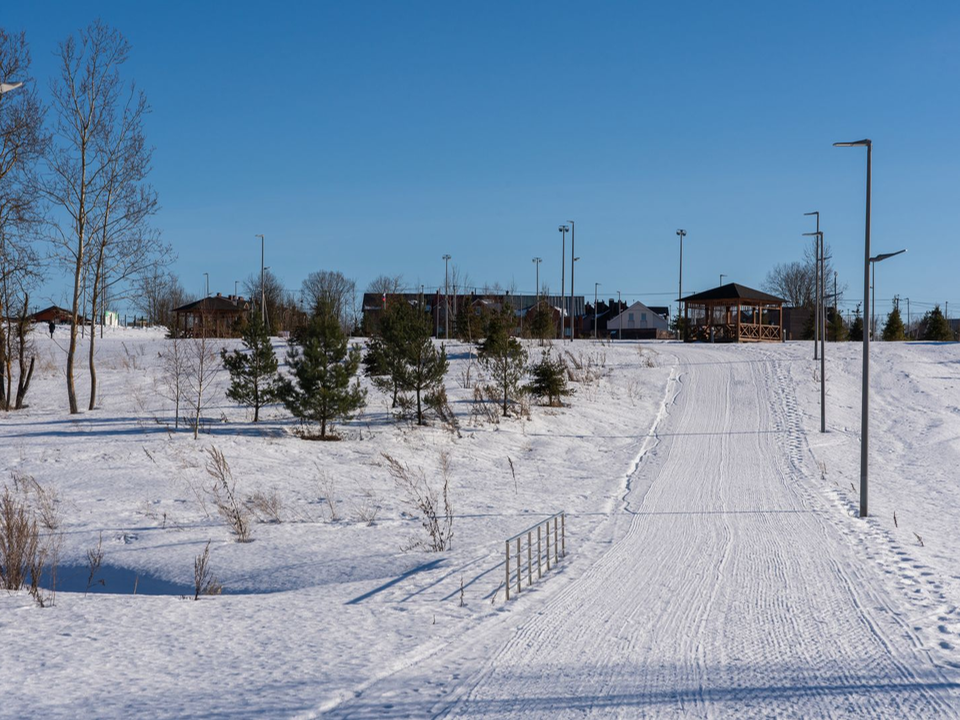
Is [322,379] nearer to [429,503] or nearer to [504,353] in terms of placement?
[504,353]

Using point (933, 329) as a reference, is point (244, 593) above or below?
below

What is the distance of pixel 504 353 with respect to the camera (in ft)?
90.7

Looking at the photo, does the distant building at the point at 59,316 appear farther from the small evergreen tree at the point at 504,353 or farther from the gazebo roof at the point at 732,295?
the gazebo roof at the point at 732,295

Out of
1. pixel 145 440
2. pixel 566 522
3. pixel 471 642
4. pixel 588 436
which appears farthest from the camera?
pixel 588 436

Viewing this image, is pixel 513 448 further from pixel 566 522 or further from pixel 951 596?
pixel 951 596

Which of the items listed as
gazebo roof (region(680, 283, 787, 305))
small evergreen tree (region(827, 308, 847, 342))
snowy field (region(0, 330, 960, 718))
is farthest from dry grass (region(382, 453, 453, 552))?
small evergreen tree (region(827, 308, 847, 342))

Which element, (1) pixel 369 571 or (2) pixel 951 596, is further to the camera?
(1) pixel 369 571

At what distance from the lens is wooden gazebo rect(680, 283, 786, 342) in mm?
54438

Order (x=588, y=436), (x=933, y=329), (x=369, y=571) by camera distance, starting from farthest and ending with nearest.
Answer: (x=933, y=329)
(x=588, y=436)
(x=369, y=571)

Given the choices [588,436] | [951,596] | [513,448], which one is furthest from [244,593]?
[588,436]

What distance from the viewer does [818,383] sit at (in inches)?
1494

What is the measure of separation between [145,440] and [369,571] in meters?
11.6

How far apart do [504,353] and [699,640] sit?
19.5 m

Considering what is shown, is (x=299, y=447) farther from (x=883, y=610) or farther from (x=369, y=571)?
(x=883, y=610)
